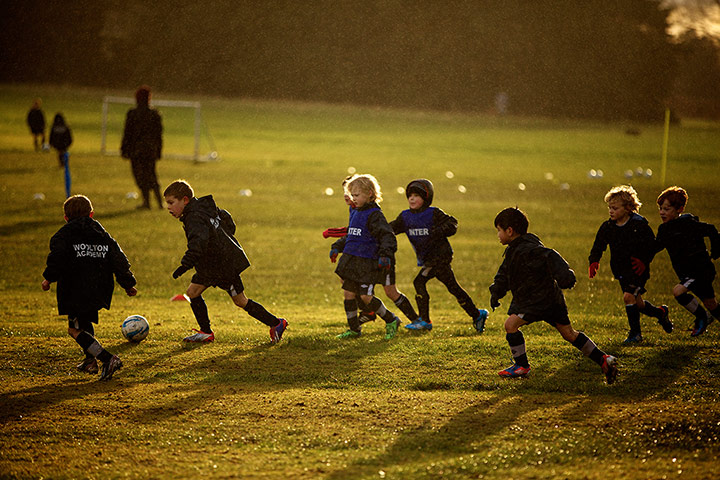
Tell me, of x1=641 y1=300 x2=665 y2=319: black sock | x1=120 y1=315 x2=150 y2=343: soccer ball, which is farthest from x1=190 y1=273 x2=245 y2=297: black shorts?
x1=641 y1=300 x2=665 y2=319: black sock

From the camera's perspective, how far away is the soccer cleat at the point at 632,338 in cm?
933

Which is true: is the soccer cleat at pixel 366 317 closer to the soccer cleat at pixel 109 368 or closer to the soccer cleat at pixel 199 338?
the soccer cleat at pixel 199 338

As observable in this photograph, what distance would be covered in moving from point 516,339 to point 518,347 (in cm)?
10

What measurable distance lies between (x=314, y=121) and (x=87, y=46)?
1173 inches

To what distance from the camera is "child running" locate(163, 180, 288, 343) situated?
28.3 feet

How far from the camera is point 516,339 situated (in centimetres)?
770

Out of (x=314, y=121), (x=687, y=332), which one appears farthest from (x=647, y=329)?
(x=314, y=121)

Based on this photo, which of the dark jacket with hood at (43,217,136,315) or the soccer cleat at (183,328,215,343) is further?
the soccer cleat at (183,328,215,343)

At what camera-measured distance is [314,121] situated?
67312mm

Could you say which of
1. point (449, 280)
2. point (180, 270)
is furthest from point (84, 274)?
point (449, 280)

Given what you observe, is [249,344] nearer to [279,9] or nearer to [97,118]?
[97,118]

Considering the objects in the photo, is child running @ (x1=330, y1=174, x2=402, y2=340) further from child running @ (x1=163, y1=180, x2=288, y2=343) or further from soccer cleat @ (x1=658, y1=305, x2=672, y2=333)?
soccer cleat @ (x1=658, y1=305, x2=672, y2=333)

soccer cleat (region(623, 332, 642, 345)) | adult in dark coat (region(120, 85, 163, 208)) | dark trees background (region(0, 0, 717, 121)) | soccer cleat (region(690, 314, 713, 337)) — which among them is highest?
dark trees background (region(0, 0, 717, 121))

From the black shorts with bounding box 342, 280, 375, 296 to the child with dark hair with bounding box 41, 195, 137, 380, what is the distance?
2530 mm
